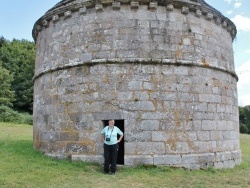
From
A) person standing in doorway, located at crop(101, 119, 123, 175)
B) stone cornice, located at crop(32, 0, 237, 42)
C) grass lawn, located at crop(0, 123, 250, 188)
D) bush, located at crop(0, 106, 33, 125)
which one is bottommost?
grass lawn, located at crop(0, 123, 250, 188)

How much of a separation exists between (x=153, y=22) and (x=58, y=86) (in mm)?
3068

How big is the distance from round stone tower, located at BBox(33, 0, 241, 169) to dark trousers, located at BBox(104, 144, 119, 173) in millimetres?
446

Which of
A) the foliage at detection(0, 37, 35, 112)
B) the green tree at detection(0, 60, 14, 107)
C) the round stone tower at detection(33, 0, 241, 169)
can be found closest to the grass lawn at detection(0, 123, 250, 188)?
the round stone tower at detection(33, 0, 241, 169)

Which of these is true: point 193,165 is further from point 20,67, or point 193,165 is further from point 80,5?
point 20,67

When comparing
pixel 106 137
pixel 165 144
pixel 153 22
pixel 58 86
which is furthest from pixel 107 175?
pixel 153 22

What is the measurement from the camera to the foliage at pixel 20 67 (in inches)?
1353

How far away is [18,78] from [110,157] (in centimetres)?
3132

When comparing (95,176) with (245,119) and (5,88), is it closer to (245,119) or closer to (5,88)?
(5,88)

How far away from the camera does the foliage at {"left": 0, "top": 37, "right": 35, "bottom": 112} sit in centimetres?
3438

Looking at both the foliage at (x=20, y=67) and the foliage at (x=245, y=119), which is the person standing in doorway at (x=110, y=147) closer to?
the foliage at (x=20, y=67)

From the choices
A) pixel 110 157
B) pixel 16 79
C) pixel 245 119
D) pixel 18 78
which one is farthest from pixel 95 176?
pixel 245 119

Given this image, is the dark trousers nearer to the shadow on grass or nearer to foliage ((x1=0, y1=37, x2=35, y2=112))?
the shadow on grass

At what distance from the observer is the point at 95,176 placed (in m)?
6.78

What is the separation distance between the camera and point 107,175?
6930 mm
